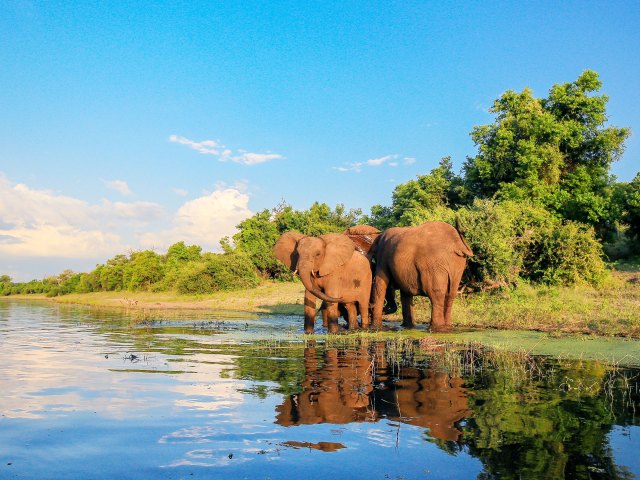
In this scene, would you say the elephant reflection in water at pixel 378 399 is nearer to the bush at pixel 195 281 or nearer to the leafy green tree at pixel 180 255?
the bush at pixel 195 281

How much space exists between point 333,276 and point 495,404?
10.4 m

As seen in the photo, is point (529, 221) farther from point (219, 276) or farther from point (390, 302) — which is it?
point (219, 276)

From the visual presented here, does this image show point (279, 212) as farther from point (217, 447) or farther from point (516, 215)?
point (217, 447)

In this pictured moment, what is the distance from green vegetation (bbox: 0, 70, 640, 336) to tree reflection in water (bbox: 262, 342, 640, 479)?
22.5 ft

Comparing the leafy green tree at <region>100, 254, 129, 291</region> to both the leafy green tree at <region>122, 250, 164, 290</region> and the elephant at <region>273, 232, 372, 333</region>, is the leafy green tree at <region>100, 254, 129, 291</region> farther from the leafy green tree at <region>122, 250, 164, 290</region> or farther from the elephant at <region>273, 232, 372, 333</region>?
the elephant at <region>273, 232, 372, 333</region>

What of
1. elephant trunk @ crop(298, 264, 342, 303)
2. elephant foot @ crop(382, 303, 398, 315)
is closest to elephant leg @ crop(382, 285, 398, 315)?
elephant foot @ crop(382, 303, 398, 315)

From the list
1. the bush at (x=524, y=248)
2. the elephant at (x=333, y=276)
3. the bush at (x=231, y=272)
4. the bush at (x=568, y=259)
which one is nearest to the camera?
the elephant at (x=333, y=276)

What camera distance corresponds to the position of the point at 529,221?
83.3 feet

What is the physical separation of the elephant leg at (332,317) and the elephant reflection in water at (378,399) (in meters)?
6.81

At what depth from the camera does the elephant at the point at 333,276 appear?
54.3 feet

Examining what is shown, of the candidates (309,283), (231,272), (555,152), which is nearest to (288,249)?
(309,283)

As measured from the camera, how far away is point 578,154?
32219 millimetres

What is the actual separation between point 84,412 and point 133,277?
160ft

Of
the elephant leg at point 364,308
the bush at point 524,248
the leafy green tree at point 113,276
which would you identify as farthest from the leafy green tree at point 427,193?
the leafy green tree at point 113,276
